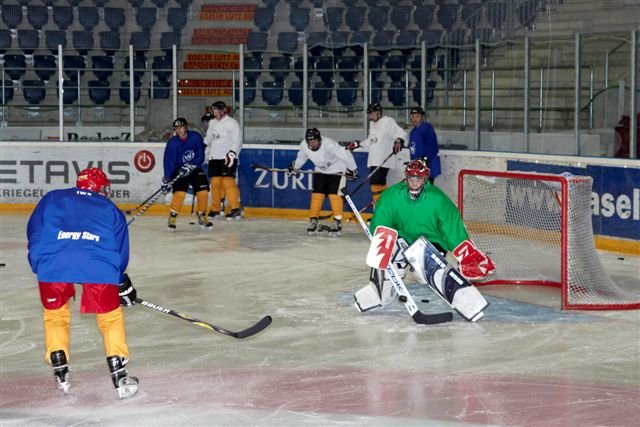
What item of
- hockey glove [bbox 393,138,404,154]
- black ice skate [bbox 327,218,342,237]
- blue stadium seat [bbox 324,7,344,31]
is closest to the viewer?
black ice skate [bbox 327,218,342,237]

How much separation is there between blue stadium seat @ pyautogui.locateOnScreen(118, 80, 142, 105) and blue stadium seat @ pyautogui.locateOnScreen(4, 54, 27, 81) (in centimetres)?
120

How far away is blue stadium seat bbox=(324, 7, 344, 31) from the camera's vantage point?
1573 cm

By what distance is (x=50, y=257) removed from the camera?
5238 millimetres

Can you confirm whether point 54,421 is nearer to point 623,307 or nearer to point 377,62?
point 623,307

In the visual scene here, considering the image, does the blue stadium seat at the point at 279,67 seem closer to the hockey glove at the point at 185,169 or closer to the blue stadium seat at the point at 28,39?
the hockey glove at the point at 185,169

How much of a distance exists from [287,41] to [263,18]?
0.77m

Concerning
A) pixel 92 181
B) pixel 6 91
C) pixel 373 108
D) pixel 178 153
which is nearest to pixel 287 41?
pixel 6 91

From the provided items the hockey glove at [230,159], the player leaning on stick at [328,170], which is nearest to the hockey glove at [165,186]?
the hockey glove at [230,159]

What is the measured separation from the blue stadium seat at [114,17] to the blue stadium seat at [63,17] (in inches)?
24.2

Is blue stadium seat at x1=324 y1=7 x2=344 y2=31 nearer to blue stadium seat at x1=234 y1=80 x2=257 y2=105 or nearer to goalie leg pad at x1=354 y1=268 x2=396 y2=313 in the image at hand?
blue stadium seat at x1=234 y1=80 x2=257 y2=105

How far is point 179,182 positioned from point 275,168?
1.75m

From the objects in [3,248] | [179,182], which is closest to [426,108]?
[179,182]

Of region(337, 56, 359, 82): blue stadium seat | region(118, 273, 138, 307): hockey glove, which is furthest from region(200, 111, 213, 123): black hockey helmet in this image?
region(118, 273, 138, 307): hockey glove

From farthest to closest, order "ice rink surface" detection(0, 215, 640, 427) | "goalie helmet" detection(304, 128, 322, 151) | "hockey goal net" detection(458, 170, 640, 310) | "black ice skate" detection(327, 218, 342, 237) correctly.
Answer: "black ice skate" detection(327, 218, 342, 237), "goalie helmet" detection(304, 128, 322, 151), "hockey goal net" detection(458, 170, 640, 310), "ice rink surface" detection(0, 215, 640, 427)
